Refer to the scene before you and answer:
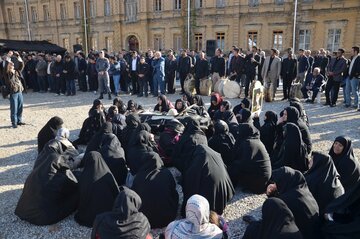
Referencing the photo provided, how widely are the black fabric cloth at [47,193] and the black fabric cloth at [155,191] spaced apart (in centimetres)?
110

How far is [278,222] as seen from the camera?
10.2 feet

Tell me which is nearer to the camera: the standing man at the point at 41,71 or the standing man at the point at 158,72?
the standing man at the point at 158,72

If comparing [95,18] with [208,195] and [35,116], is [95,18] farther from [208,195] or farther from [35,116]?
[208,195]

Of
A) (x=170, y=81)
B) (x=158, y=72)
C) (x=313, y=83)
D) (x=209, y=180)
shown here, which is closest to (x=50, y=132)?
(x=209, y=180)

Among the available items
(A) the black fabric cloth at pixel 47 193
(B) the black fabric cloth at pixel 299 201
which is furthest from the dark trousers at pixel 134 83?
(B) the black fabric cloth at pixel 299 201

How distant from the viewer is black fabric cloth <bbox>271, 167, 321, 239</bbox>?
358cm

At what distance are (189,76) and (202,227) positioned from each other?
1146 centimetres

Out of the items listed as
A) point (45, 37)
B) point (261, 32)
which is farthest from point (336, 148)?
point (45, 37)

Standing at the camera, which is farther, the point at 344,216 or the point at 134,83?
the point at 134,83

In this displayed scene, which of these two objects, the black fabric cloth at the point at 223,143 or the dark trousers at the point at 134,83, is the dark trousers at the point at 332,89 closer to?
the black fabric cloth at the point at 223,143

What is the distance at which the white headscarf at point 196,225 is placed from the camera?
3.17 metres

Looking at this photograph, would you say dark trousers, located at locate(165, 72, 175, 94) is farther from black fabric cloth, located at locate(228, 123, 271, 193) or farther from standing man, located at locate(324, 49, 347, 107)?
black fabric cloth, located at locate(228, 123, 271, 193)

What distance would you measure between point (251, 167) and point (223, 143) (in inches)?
35.1

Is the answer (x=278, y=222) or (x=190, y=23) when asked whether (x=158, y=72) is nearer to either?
(x=278, y=222)
